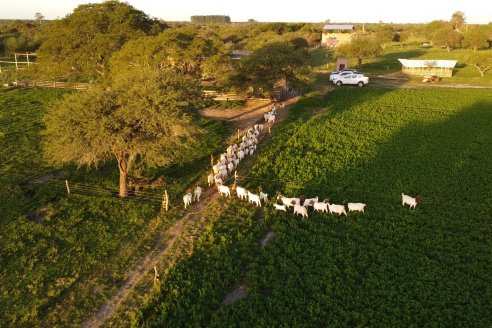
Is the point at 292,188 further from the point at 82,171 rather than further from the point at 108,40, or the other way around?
the point at 108,40

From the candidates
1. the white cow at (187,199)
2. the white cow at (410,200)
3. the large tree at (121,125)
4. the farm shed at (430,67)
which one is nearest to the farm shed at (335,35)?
the farm shed at (430,67)

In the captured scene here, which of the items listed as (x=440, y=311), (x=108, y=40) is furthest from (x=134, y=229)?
(x=108, y=40)

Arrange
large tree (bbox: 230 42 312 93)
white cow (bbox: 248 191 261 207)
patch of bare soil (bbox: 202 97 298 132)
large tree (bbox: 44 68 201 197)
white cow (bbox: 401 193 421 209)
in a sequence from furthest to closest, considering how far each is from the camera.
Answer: large tree (bbox: 230 42 312 93), patch of bare soil (bbox: 202 97 298 132), white cow (bbox: 248 191 261 207), large tree (bbox: 44 68 201 197), white cow (bbox: 401 193 421 209)

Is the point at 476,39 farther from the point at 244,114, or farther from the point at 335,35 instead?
the point at 244,114

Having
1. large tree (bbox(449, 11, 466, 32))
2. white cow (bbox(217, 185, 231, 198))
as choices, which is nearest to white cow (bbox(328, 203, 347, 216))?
white cow (bbox(217, 185, 231, 198))

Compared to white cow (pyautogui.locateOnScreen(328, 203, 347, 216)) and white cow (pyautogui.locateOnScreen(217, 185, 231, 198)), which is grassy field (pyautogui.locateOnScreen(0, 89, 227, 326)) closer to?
white cow (pyautogui.locateOnScreen(217, 185, 231, 198))

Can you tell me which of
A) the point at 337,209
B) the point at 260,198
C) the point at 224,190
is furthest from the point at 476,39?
the point at 224,190
